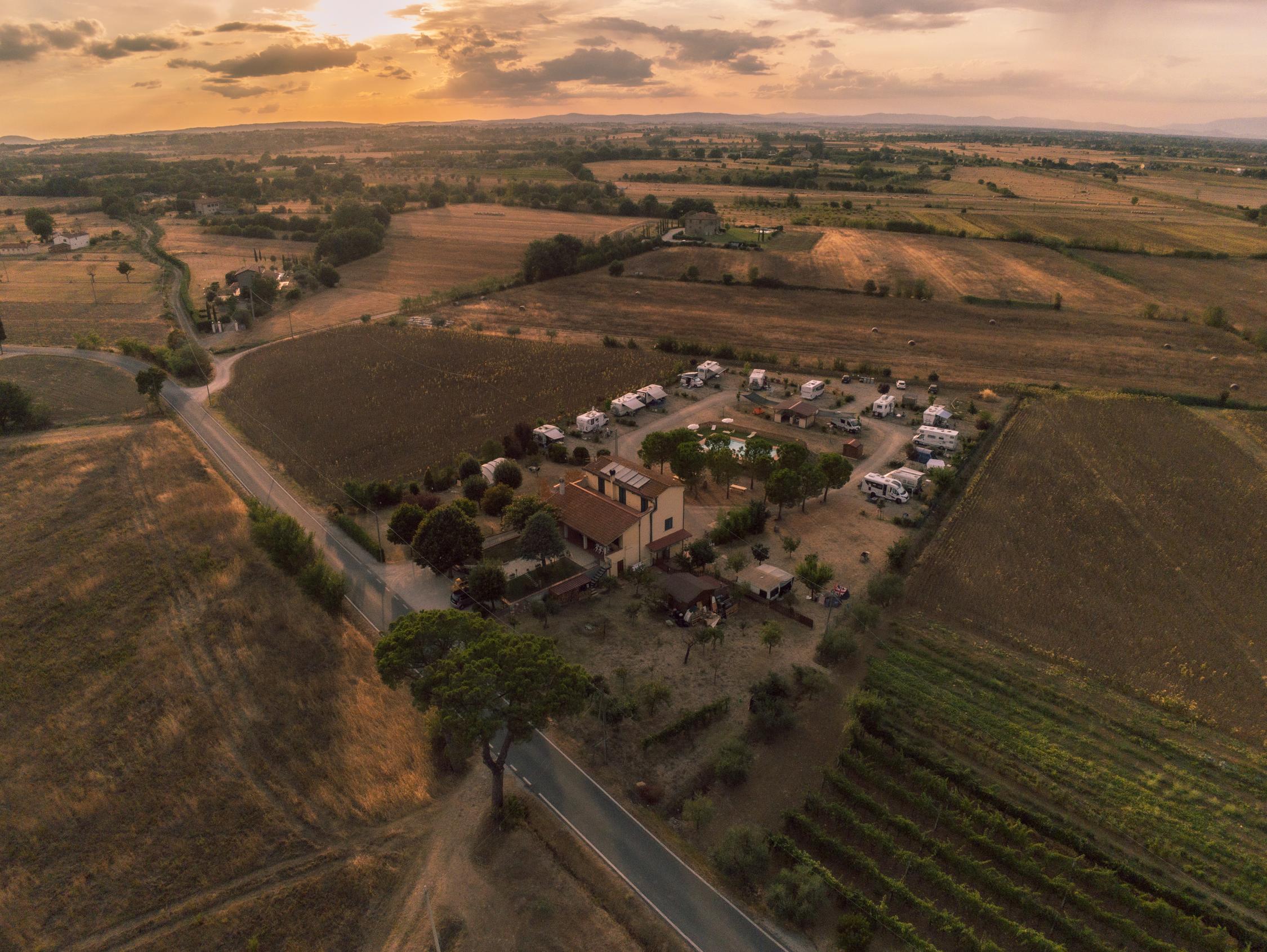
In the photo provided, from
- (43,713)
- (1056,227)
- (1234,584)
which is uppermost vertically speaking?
(1056,227)

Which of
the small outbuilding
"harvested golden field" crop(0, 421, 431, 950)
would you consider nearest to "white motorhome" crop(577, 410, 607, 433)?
the small outbuilding

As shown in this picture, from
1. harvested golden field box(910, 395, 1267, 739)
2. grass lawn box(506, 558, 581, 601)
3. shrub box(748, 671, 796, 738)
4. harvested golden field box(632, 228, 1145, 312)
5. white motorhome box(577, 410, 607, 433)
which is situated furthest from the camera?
harvested golden field box(632, 228, 1145, 312)

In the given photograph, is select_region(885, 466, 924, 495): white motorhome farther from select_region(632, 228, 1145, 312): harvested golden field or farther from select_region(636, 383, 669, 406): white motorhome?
select_region(632, 228, 1145, 312): harvested golden field

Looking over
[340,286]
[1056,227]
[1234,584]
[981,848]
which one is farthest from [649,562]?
[1056,227]

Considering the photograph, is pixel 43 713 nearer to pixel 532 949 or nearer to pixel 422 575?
pixel 422 575

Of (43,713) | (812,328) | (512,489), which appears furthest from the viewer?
(812,328)

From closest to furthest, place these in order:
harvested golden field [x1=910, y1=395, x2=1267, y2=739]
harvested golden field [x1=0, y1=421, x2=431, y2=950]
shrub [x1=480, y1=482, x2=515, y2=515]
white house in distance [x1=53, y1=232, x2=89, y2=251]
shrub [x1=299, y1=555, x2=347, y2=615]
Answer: harvested golden field [x1=0, y1=421, x2=431, y2=950]
harvested golden field [x1=910, y1=395, x2=1267, y2=739]
shrub [x1=299, y1=555, x2=347, y2=615]
shrub [x1=480, y1=482, x2=515, y2=515]
white house in distance [x1=53, y1=232, x2=89, y2=251]

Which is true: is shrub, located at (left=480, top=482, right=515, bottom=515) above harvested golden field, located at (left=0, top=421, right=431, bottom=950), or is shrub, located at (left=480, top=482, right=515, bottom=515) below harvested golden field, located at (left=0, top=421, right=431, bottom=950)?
above
